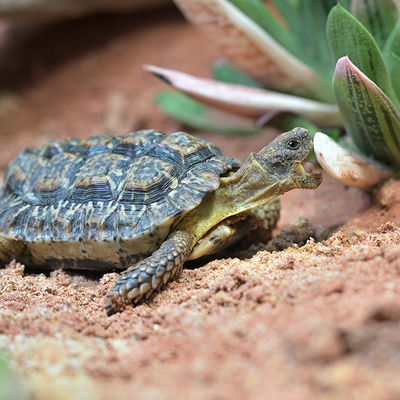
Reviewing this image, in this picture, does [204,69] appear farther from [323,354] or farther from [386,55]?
[323,354]

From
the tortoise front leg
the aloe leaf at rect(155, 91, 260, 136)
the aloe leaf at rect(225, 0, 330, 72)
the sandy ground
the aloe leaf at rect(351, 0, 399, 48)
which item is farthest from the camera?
the aloe leaf at rect(155, 91, 260, 136)

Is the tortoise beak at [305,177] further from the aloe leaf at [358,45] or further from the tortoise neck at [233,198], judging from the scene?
the aloe leaf at [358,45]

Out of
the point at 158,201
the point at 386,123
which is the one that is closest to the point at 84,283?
the point at 158,201

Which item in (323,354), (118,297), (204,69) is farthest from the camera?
(204,69)

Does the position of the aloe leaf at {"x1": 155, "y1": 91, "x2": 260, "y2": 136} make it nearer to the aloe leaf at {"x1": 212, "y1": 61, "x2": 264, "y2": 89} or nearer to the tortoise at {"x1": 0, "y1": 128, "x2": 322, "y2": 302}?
the aloe leaf at {"x1": 212, "y1": 61, "x2": 264, "y2": 89}

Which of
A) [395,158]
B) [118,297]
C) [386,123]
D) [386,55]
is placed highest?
[386,55]

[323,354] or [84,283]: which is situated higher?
[323,354]

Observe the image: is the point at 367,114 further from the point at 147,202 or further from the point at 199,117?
the point at 199,117

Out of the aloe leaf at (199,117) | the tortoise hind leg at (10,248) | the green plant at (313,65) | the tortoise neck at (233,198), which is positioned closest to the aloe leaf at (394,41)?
the green plant at (313,65)

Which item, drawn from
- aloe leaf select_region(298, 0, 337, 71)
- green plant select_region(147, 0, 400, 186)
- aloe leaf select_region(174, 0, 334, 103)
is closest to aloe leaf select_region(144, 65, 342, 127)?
green plant select_region(147, 0, 400, 186)
